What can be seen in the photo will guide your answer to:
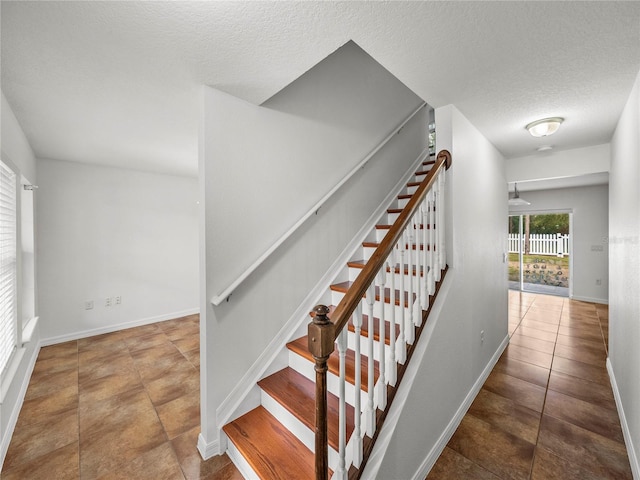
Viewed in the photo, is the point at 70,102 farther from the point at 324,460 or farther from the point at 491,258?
the point at 491,258

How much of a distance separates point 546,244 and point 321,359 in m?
7.83

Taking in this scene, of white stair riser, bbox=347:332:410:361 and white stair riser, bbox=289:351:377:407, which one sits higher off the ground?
white stair riser, bbox=347:332:410:361

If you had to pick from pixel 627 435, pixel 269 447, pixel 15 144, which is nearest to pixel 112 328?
pixel 15 144

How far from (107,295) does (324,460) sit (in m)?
4.06

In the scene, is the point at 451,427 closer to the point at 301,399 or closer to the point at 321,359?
the point at 301,399

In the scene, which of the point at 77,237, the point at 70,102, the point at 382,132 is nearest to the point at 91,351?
the point at 77,237

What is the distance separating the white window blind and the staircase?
1902mm

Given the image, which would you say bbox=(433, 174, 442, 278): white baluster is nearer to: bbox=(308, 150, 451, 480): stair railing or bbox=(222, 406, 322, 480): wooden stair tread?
bbox=(308, 150, 451, 480): stair railing

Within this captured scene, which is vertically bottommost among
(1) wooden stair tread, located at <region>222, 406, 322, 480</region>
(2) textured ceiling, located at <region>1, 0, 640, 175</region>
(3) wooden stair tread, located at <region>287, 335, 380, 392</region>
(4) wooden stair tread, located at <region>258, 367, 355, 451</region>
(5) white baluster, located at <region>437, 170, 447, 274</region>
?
(1) wooden stair tread, located at <region>222, 406, 322, 480</region>

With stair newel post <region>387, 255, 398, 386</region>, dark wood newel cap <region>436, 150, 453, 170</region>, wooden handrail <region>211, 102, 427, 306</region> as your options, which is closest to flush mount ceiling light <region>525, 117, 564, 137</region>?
dark wood newel cap <region>436, 150, 453, 170</region>

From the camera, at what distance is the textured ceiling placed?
1111 mm

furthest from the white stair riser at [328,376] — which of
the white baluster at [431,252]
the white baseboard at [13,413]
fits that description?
the white baseboard at [13,413]

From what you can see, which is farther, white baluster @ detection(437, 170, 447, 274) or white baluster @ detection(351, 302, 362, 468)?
white baluster @ detection(437, 170, 447, 274)

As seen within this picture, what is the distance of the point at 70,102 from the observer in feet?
6.40
